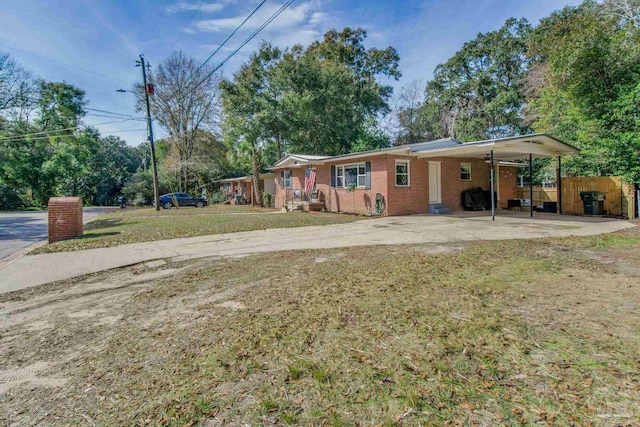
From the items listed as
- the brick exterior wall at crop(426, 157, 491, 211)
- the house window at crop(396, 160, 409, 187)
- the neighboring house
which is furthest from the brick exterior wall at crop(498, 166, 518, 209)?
the neighboring house

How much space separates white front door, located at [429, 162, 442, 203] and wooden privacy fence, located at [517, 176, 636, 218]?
5.28 meters

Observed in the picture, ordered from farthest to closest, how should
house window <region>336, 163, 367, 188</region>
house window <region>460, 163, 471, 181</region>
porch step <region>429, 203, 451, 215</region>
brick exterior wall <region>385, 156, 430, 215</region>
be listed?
1. house window <region>460, 163, 471, 181</region>
2. house window <region>336, 163, 367, 188</region>
3. porch step <region>429, 203, 451, 215</region>
4. brick exterior wall <region>385, 156, 430, 215</region>

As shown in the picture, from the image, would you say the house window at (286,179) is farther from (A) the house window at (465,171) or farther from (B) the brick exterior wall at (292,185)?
(A) the house window at (465,171)

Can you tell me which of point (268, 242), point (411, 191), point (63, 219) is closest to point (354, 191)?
point (411, 191)

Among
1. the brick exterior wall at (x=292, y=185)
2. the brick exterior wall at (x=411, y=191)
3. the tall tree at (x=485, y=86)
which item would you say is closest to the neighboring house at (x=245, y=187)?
the brick exterior wall at (x=292, y=185)

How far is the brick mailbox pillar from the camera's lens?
9.37m

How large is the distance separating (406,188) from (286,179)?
9699 millimetres

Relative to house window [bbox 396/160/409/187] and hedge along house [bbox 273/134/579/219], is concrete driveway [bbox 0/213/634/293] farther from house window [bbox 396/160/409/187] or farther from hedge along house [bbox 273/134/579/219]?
house window [bbox 396/160/409/187]

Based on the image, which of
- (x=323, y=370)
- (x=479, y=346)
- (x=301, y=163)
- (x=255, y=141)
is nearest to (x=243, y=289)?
(x=323, y=370)

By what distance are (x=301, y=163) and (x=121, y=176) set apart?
29113mm

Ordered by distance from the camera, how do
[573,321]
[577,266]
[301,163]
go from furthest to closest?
[301,163] → [577,266] → [573,321]

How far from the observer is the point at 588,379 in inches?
86.0

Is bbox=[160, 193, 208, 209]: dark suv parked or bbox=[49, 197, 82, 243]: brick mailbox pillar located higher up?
bbox=[160, 193, 208, 209]: dark suv parked

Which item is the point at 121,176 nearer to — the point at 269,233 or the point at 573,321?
the point at 269,233
